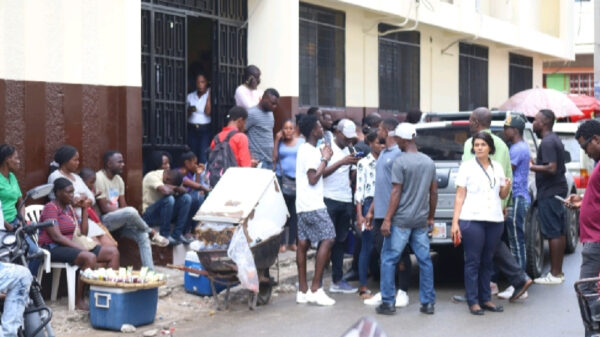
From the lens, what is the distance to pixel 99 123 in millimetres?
10562

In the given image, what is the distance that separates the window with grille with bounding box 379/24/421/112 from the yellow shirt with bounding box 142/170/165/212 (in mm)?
7567

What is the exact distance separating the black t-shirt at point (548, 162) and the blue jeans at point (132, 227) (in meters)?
4.49

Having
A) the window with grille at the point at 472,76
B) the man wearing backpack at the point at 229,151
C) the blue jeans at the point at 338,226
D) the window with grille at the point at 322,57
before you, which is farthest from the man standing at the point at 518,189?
the window with grille at the point at 472,76

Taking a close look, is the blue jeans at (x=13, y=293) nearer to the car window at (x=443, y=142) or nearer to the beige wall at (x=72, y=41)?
the beige wall at (x=72, y=41)

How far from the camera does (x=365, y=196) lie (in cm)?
1037

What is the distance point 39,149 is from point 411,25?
10129 mm

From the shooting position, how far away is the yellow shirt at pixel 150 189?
36.7 ft

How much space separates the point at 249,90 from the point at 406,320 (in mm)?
5104

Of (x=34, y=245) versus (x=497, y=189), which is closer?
(x=34, y=245)

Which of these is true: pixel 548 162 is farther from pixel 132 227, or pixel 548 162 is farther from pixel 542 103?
pixel 542 103

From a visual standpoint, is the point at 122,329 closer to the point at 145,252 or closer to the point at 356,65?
the point at 145,252

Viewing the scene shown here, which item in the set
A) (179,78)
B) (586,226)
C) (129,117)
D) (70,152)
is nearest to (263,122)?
(179,78)

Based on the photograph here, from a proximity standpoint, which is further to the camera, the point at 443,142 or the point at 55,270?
the point at 443,142

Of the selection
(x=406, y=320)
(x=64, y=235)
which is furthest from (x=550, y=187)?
(x=64, y=235)
